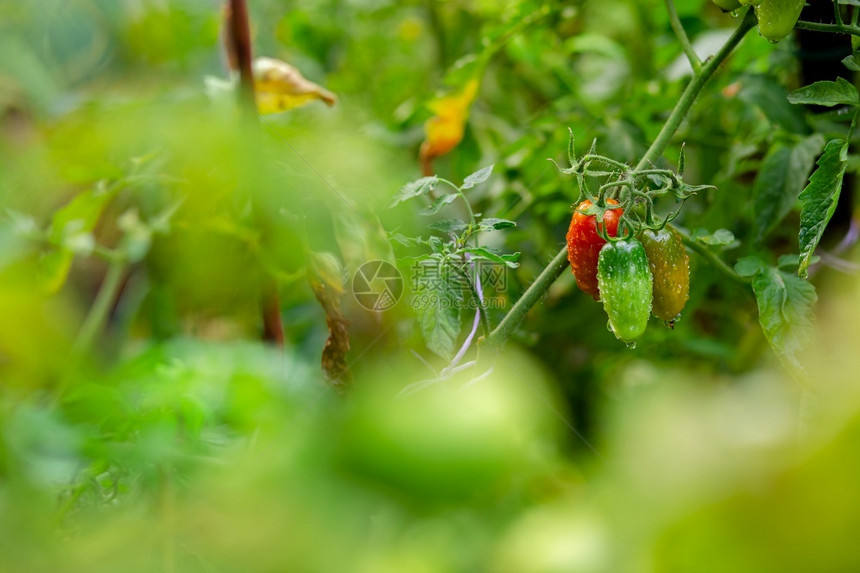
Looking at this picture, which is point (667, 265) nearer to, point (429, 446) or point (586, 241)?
point (586, 241)

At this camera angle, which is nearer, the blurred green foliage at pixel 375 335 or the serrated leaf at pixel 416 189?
the blurred green foliage at pixel 375 335

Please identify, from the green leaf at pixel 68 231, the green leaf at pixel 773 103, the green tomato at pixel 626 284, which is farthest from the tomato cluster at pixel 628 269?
the green leaf at pixel 68 231

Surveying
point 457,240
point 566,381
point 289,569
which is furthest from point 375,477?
point 566,381

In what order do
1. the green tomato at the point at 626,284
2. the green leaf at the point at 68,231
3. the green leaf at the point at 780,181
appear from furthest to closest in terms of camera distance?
the green leaf at the point at 68,231 < the green leaf at the point at 780,181 < the green tomato at the point at 626,284

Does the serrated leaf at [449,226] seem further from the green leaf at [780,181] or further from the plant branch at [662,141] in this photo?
the green leaf at [780,181]

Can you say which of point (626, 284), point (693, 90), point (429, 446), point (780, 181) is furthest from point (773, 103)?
point (429, 446)

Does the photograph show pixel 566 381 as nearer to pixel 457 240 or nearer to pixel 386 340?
pixel 386 340

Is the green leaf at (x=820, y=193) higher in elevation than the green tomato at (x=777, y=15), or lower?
lower
